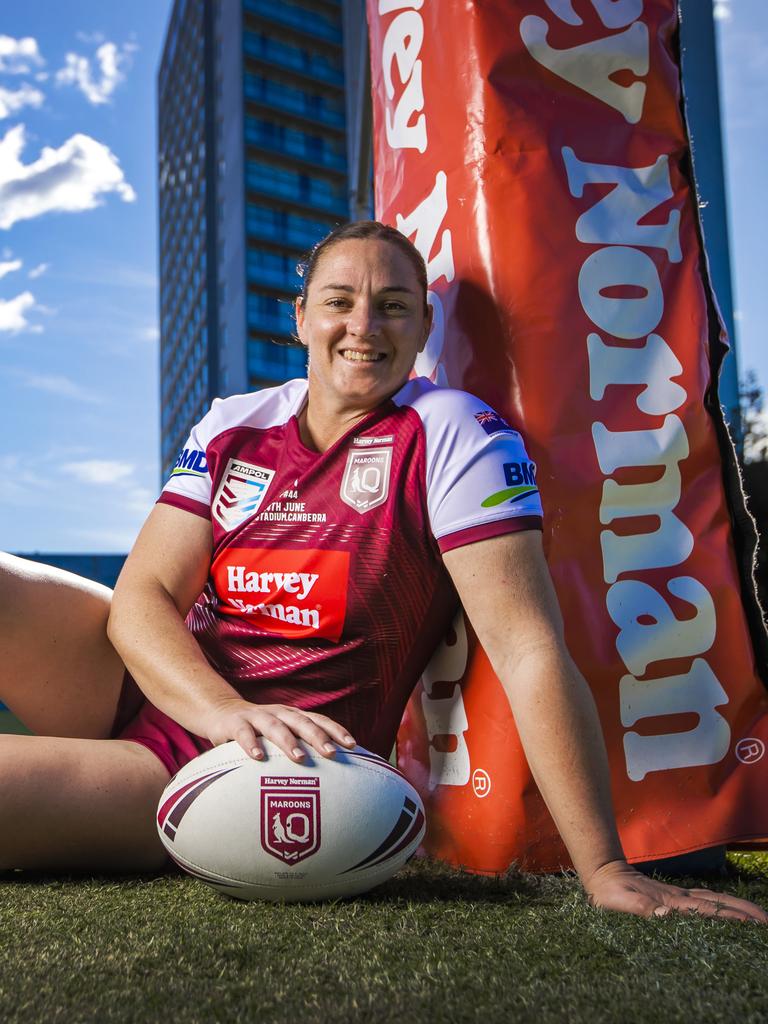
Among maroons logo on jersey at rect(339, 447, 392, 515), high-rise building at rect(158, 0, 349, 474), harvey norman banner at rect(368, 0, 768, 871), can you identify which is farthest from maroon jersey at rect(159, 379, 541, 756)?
high-rise building at rect(158, 0, 349, 474)

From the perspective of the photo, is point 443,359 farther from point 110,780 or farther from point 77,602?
point 110,780

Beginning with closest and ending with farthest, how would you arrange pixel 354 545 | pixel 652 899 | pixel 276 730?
pixel 652 899
pixel 276 730
pixel 354 545

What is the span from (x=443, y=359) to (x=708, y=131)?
11.6 meters

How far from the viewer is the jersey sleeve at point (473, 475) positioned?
190cm

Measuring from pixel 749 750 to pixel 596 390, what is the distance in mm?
940

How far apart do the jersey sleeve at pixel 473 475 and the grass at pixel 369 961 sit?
75 cm

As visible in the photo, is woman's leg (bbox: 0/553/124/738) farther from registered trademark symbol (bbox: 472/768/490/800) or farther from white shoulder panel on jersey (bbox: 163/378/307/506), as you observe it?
registered trademark symbol (bbox: 472/768/490/800)

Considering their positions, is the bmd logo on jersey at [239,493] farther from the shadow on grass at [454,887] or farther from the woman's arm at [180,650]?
the shadow on grass at [454,887]

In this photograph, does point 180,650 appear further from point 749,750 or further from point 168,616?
point 749,750

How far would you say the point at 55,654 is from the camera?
219cm

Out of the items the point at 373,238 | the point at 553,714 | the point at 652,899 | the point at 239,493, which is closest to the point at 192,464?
the point at 239,493

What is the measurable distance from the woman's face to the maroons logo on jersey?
16 cm

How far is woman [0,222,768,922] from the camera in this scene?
1.80 metres

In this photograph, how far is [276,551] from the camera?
83.3 inches
